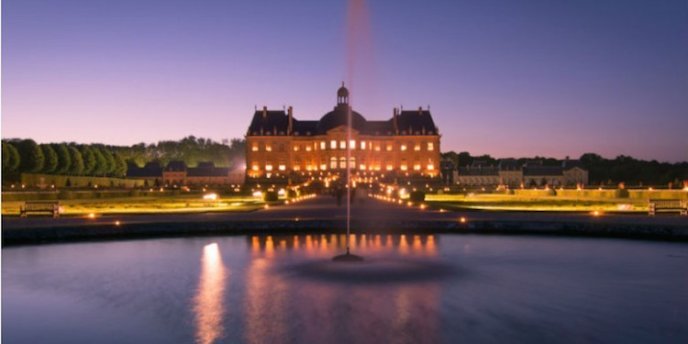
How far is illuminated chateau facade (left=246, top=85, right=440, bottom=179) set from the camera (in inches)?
4825

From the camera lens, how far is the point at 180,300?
11.0m

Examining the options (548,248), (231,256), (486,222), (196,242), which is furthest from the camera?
(486,222)

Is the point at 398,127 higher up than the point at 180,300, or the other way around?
the point at 398,127

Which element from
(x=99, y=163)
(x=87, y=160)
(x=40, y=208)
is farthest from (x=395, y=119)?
(x=40, y=208)

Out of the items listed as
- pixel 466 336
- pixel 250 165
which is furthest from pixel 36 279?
pixel 250 165

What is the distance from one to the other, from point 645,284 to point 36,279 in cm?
1307

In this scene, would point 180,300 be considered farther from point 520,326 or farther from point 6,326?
point 520,326

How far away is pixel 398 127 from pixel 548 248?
111 metres

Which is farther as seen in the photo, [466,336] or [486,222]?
[486,222]

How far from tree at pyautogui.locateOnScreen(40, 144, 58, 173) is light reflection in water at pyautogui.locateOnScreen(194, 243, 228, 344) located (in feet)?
268

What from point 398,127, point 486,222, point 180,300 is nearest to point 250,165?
point 398,127

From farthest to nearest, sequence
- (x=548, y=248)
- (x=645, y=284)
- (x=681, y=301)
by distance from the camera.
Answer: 1. (x=548, y=248)
2. (x=645, y=284)
3. (x=681, y=301)

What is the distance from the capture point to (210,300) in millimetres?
10914

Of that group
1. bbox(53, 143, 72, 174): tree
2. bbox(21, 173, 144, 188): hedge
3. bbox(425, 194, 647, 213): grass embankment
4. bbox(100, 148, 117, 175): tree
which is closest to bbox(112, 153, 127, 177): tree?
bbox(100, 148, 117, 175): tree
